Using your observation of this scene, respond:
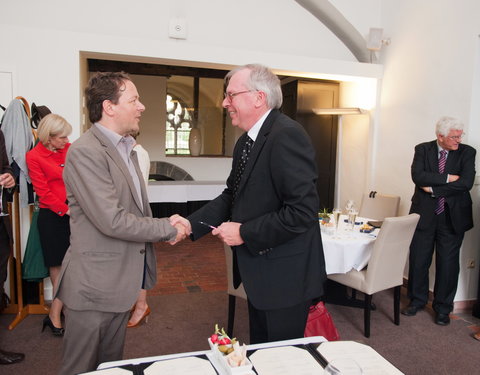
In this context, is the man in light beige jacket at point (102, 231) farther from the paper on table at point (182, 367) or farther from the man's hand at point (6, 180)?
the man's hand at point (6, 180)

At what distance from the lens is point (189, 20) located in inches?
180

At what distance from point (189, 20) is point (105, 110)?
320 centimetres

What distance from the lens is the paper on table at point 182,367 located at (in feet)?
4.35

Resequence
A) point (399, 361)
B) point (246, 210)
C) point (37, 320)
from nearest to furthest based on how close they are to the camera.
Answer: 1. point (246, 210)
2. point (399, 361)
3. point (37, 320)

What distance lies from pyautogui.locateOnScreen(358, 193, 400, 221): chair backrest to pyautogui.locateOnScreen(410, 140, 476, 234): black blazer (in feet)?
2.50

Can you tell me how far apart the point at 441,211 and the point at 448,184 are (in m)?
0.29

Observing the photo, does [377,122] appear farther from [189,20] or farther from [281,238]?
[281,238]

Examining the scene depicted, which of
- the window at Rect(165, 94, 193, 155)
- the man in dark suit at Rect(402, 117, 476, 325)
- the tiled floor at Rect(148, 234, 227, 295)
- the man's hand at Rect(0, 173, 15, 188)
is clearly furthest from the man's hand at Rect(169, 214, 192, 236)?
the window at Rect(165, 94, 193, 155)

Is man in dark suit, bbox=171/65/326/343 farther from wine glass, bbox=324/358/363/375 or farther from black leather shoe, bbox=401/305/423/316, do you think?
black leather shoe, bbox=401/305/423/316

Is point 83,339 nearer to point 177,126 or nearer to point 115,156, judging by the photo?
point 115,156

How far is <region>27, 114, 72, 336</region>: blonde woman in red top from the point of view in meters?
3.19

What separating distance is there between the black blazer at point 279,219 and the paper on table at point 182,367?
18.8 inches

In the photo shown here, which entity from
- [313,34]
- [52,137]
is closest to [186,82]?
[313,34]

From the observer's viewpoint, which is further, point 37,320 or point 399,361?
point 37,320
